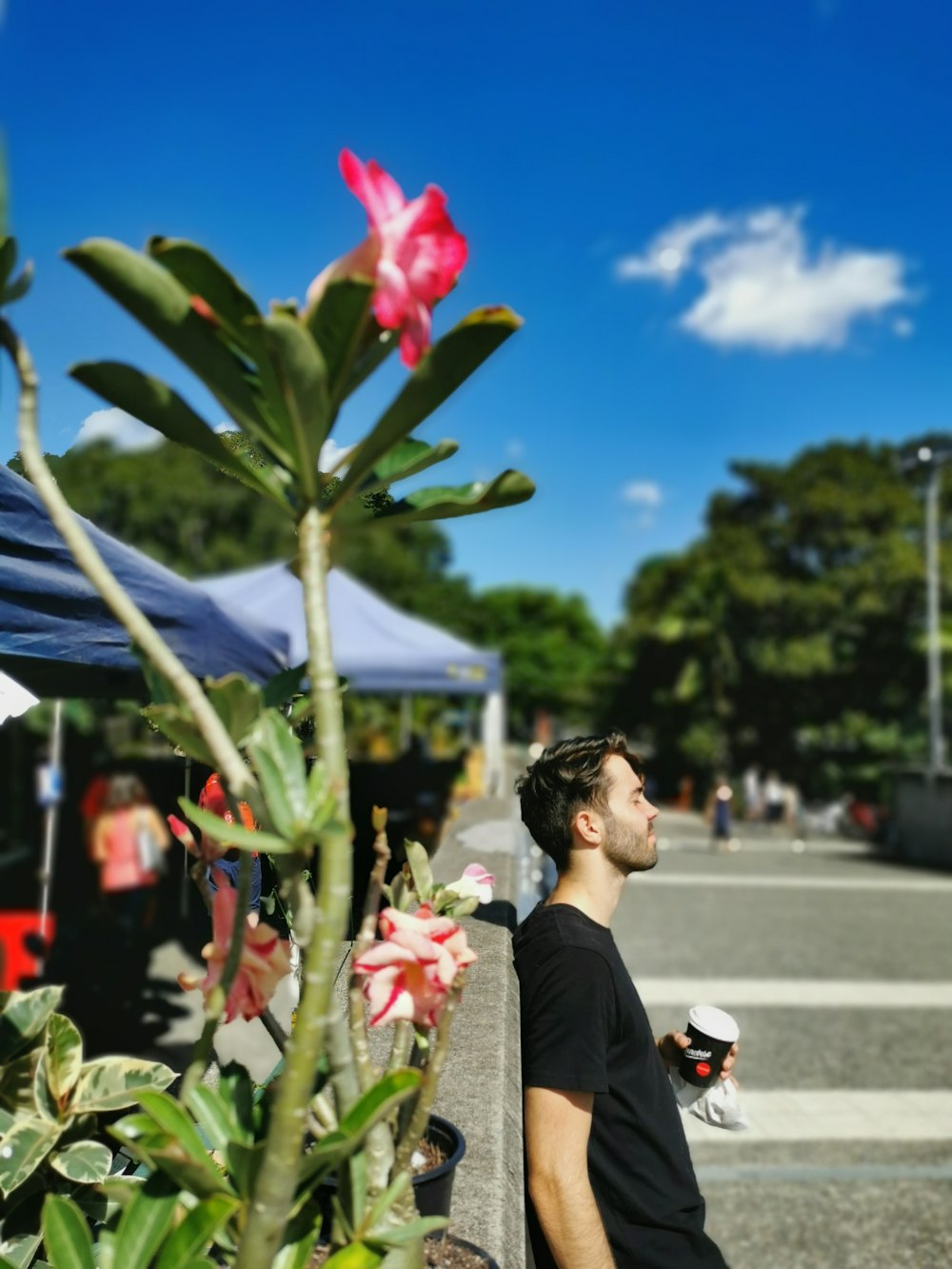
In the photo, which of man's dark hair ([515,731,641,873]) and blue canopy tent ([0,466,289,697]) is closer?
man's dark hair ([515,731,641,873])

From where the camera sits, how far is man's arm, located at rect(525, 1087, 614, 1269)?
185cm

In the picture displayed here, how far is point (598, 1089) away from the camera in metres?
1.86

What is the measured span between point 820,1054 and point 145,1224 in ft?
21.3

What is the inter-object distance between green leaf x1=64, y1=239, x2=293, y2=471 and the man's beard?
55.2 inches

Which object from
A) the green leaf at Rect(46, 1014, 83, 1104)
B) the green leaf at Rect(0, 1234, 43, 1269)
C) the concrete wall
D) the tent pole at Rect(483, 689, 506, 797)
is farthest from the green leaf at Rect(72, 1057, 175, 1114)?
the tent pole at Rect(483, 689, 506, 797)

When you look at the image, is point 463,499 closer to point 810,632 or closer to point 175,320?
point 175,320

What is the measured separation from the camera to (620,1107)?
2.04 m

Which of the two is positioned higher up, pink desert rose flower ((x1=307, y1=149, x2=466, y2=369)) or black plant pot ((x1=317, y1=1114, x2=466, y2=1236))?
pink desert rose flower ((x1=307, y1=149, x2=466, y2=369))

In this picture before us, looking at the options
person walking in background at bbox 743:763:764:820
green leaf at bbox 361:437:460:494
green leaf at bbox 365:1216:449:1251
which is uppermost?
green leaf at bbox 361:437:460:494

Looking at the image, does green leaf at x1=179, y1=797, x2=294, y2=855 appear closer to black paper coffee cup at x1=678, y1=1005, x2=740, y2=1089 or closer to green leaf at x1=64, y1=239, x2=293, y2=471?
green leaf at x1=64, y1=239, x2=293, y2=471

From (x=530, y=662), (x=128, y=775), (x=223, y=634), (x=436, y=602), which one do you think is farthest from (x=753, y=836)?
(x=530, y=662)

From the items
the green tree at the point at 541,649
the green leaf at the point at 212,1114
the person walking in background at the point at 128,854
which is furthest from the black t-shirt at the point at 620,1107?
the green tree at the point at 541,649

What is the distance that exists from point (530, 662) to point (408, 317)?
93.5 metres

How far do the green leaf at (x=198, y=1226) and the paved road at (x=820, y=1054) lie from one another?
3.68 metres
